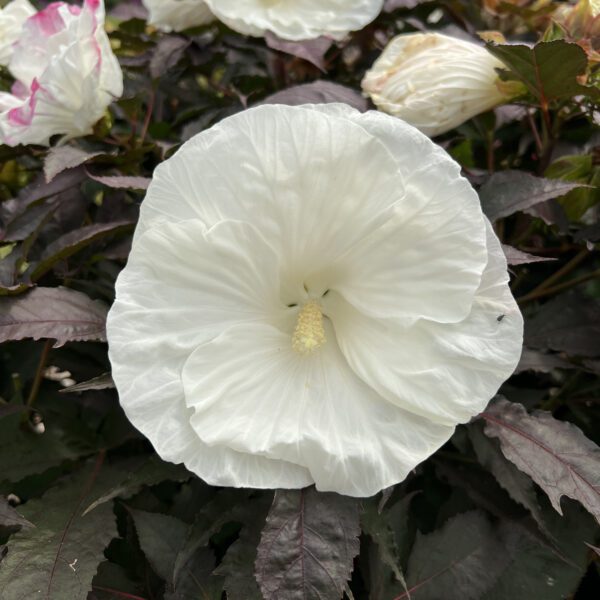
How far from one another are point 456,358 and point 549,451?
0.16 metres

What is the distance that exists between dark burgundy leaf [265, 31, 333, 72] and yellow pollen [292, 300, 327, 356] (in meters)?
0.41

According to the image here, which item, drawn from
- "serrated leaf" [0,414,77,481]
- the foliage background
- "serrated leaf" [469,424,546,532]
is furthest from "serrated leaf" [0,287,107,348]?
"serrated leaf" [469,424,546,532]

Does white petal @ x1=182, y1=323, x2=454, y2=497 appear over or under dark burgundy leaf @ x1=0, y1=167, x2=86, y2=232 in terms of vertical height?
under

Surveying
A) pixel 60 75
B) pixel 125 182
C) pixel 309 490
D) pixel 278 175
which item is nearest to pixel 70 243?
pixel 125 182

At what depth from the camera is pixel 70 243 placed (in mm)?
898

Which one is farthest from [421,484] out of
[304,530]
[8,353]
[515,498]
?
[8,353]

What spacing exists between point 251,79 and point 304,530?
32.4 inches

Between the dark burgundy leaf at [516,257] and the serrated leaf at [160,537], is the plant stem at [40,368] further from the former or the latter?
the dark burgundy leaf at [516,257]

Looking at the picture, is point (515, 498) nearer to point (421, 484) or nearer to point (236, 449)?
point (421, 484)

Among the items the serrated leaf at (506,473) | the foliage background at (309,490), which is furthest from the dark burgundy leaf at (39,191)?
the serrated leaf at (506,473)

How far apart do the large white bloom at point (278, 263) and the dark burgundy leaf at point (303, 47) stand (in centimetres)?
33

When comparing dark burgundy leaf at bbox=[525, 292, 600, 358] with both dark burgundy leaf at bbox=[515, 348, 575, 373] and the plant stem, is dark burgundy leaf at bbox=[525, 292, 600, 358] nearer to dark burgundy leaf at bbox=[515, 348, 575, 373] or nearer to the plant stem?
dark burgundy leaf at bbox=[515, 348, 575, 373]

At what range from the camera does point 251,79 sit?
1267mm

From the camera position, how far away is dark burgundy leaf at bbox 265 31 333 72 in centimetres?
104
